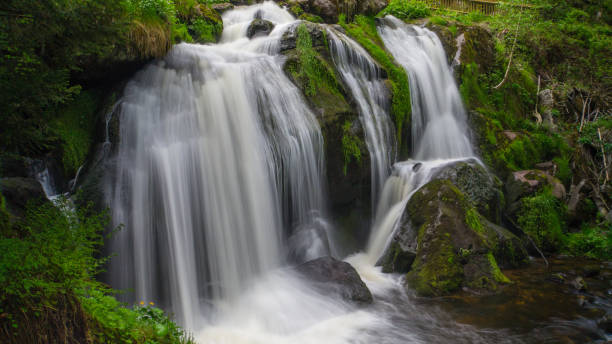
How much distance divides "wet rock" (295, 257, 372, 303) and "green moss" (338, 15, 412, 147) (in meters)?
4.26

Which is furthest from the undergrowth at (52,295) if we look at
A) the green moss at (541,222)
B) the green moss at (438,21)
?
the green moss at (438,21)

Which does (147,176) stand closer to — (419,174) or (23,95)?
(23,95)

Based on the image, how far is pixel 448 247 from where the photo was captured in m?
6.58

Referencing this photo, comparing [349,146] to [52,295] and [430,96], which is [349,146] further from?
[52,295]

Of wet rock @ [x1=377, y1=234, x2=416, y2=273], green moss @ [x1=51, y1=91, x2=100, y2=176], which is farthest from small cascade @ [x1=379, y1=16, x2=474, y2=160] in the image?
green moss @ [x1=51, y1=91, x2=100, y2=176]

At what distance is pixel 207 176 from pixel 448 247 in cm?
403

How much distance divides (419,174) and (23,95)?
275 inches

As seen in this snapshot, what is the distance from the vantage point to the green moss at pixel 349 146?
7.96 meters

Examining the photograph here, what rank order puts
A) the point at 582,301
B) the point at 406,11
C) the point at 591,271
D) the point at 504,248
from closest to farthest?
the point at 582,301 → the point at 591,271 → the point at 504,248 → the point at 406,11

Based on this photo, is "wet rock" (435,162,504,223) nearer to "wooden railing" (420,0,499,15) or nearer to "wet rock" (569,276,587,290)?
"wet rock" (569,276,587,290)

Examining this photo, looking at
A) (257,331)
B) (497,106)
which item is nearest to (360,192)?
(257,331)

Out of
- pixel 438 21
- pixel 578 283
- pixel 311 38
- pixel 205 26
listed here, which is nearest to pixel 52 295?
pixel 578 283

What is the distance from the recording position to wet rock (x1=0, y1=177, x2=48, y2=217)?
4246 millimetres

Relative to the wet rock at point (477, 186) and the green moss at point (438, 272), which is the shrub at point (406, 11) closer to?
the wet rock at point (477, 186)
